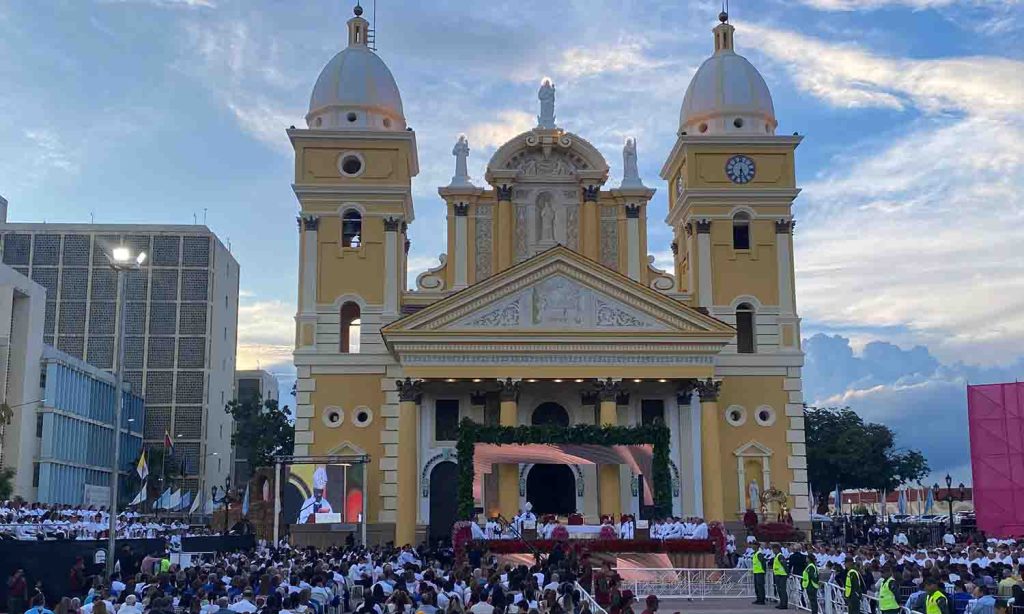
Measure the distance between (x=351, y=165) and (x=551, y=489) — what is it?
16695 millimetres

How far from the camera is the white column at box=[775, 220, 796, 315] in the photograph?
52062 millimetres

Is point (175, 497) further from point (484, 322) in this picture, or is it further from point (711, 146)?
point (711, 146)

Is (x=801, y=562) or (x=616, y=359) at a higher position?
A: (x=616, y=359)

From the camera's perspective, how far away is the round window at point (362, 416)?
164 feet

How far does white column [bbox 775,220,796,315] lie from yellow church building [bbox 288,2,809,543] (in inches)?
3.5

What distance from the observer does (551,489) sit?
163ft

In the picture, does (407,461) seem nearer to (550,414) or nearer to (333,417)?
(333,417)

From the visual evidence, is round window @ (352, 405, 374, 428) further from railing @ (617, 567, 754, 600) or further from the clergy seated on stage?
railing @ (617, 567, 754, 600)

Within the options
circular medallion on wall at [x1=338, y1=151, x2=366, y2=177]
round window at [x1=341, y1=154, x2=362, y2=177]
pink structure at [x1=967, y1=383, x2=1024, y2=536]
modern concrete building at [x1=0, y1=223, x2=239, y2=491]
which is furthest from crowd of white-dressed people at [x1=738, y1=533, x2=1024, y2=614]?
modern concrete building at [x1=0, y1=223, x2=239, y2=491]

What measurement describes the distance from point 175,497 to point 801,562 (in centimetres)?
4116

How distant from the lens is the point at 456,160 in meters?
53.5

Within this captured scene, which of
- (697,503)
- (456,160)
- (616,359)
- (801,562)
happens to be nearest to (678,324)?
(616,359)

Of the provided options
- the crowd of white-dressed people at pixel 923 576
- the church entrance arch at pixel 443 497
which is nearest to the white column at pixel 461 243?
the church entrance arch at pixel 443 497

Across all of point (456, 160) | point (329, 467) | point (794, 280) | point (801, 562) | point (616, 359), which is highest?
point (456, 160)
